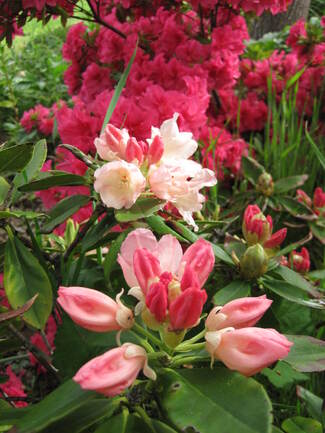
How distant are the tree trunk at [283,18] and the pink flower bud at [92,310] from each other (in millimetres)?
3617

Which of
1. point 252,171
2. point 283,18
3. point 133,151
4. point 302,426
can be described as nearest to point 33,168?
point 133,151

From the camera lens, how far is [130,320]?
1.44ft

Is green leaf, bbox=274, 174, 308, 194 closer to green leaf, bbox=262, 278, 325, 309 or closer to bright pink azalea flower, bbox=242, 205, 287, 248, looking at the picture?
bright pink azalea flower, bbox=242, 205, 287, 248

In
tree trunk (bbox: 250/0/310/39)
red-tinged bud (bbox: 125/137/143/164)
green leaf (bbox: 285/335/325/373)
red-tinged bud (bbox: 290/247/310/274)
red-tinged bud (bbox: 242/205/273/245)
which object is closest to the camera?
green leaf (bbox: 285/335/325/373)

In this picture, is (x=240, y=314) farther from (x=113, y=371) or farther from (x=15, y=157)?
(x=15, y=157)

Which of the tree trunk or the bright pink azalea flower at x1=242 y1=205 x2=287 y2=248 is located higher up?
the tree trunk

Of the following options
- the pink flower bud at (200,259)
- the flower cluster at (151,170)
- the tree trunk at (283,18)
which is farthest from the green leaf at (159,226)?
the tree trunk at (283,18)

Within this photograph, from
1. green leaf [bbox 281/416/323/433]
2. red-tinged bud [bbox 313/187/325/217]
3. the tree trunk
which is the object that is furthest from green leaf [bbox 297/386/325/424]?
the tree trunk

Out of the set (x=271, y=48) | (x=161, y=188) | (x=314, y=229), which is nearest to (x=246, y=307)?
(x=161, y=188)

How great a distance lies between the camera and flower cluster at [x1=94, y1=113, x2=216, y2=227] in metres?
0.56

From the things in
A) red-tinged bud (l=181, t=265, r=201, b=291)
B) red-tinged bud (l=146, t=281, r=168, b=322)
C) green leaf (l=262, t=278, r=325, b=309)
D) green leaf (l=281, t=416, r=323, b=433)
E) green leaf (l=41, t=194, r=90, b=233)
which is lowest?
green leaf (l=281, t=416, r=323, b=433)

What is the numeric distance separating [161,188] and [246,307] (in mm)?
194

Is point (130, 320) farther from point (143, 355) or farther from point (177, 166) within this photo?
point (177, 166)

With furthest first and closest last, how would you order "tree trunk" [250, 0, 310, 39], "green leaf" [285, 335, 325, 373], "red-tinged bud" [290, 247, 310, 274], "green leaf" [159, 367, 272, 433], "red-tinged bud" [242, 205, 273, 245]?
"tree trunk" [250, 0, 310, 39] → "red-tinged bud" [290, 247, 310, 274] → "red-tinged bud" [242, 205, 273, 245] → "green leaf" [285, 335, 325, 373] → "green leaf" [159, 367, 272, 433]
